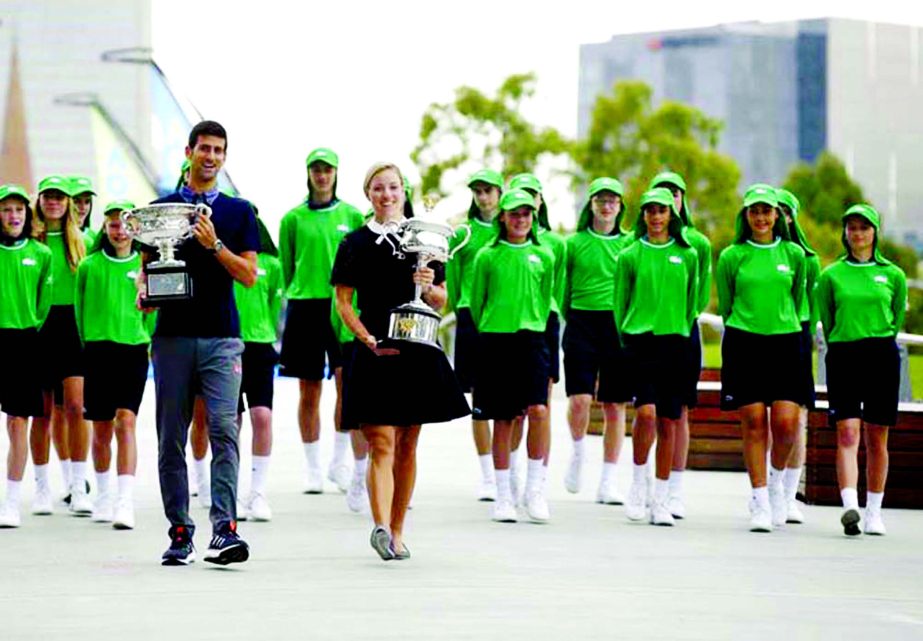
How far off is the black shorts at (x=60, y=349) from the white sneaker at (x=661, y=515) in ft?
11.7

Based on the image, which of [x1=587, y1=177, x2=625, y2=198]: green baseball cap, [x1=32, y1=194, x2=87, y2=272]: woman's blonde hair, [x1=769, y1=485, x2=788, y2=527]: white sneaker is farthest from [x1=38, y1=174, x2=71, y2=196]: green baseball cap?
[x1=769, y1=485, x2=788, y2=527]: white sneaker

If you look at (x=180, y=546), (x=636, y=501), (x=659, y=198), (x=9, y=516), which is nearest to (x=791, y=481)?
(x=636, y=501)

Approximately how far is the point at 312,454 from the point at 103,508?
2553mm

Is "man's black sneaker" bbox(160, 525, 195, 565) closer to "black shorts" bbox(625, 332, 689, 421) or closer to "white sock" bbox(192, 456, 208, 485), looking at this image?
"white sock" bbox(192, 456, 208, 485)

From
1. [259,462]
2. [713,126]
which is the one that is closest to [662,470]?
[259,462]

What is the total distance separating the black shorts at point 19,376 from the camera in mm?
14133

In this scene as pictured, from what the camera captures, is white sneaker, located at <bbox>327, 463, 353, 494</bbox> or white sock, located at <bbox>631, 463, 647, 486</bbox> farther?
white sneaker, located at <bbox>327, 463, 353, 494</bbox>

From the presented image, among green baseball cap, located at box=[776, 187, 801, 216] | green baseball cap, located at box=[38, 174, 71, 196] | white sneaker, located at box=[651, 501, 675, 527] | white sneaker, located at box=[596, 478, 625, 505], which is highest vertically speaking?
green baseball cap, located at box=[38, 174, 71, 196]

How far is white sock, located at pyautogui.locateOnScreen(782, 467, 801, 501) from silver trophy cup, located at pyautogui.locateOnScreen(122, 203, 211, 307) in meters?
5.16

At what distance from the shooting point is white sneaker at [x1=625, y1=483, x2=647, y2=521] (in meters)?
14.9

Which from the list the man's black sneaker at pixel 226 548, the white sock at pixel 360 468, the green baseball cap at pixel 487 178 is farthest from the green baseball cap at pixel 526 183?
the man's black sneaker at pixel 226 548

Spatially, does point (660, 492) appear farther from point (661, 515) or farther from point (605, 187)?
point (605, 187)

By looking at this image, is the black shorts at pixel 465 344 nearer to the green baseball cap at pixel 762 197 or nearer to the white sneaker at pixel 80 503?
the green baseball cap at pixel 762 197

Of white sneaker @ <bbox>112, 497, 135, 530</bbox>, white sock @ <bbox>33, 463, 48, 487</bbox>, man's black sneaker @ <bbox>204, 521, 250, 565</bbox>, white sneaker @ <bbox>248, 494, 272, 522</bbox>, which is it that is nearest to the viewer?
man's black sneaker @ <bbox>204, 521, 250, 565</bbox>
